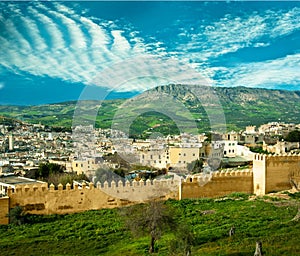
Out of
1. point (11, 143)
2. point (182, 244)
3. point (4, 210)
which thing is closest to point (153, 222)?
point (182, 244)

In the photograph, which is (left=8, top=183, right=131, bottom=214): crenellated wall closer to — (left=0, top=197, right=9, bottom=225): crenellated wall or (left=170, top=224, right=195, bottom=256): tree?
(left=0, top=197, right=9, bottom=225): crenellated wall

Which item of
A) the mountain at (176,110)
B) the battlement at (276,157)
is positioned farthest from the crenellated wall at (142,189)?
the mountain at (176,110)

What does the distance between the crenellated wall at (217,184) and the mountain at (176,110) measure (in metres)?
15.5

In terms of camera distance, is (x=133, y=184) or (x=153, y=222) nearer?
(x=153, y=222)

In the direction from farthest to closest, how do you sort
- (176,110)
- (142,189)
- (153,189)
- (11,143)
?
(11,143)
(176,110)
(153,189)
(142,189)

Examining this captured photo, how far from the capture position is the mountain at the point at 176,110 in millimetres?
42875

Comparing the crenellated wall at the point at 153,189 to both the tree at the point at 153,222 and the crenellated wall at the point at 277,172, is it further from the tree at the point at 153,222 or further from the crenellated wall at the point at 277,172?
the tree at the point at 153,222

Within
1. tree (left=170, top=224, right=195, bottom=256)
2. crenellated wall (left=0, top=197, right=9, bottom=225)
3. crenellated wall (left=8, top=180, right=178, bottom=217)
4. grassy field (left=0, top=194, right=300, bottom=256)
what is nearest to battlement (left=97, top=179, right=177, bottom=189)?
crenellated wall (left=8, top=180, right=178, bottom=217)

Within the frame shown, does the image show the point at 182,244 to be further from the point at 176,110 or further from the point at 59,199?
the point at 176,110

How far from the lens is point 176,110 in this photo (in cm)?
4028

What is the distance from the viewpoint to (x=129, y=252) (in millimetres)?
11523

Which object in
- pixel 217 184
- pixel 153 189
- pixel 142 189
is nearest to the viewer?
pixel 142 189

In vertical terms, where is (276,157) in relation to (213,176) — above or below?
above

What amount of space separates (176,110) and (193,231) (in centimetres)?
2757
